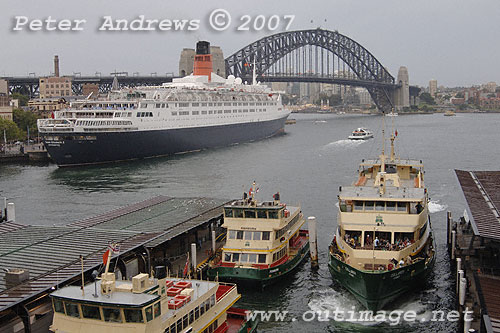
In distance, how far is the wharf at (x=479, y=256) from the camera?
16375 millimetres

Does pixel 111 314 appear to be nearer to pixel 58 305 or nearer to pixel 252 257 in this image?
pixel 58 305

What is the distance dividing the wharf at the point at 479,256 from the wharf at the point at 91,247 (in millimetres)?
9964

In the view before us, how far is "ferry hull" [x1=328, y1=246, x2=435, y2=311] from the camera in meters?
19.3

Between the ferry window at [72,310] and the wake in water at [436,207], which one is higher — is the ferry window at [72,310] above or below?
above

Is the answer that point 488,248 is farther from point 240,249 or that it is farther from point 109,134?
point 109,134

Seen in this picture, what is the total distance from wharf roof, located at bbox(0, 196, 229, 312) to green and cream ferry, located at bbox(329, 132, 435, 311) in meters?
6.15

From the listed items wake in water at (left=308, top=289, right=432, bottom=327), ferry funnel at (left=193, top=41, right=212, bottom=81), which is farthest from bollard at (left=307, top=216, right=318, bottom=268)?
ferry funnel at (left=193, top=41, right=212, bottom=81)

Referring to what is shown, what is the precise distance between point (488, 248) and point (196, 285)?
36.0 ft

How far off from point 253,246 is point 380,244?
4683mm

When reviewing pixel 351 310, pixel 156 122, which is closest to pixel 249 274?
pixel 351 310

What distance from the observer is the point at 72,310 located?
509 inches

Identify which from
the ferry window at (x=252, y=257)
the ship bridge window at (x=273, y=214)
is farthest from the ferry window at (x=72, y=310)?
the ship bridge window at (x=273, y=214)

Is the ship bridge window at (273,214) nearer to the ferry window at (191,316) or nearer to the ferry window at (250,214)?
the ferry window at (250,214)

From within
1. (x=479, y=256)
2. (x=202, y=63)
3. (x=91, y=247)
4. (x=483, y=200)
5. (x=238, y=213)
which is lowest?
(x=479, y=256)
